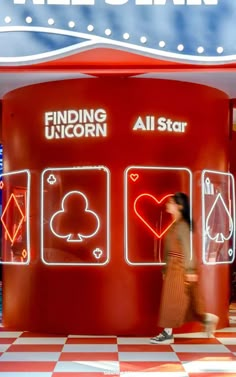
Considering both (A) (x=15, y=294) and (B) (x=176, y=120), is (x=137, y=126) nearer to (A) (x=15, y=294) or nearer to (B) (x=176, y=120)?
(B) (x=176, y=120)

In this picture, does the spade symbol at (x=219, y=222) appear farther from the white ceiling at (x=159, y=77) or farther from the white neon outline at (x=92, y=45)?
the white neon outline at (x=92, y=45)

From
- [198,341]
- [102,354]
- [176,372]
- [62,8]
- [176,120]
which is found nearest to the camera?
[62,8]

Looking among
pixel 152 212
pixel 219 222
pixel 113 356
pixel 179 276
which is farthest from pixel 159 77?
pixel 113 356

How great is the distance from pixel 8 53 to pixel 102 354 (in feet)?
12.8

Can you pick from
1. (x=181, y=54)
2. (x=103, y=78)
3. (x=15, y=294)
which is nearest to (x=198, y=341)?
(x=15, y=294)

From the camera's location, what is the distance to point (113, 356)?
5.66 m

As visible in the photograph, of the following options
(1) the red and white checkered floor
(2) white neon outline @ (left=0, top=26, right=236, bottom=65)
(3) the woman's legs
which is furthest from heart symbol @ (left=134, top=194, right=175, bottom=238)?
(2) white neon outline @ (left=0, top=26, right=236, bottom=65)

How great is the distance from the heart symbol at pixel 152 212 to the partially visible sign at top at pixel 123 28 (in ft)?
14.6

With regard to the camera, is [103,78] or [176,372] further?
[103,78]

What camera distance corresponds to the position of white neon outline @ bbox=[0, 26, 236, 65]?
2.34 m

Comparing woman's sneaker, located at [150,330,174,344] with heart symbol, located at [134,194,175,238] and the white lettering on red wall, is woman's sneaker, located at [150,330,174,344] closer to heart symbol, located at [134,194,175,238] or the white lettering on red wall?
heart symbol, located at [134,194,175,238]

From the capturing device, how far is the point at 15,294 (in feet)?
23.7

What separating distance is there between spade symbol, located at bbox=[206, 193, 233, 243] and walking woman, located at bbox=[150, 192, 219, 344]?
0.98 m

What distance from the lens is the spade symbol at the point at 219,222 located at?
7195mm
